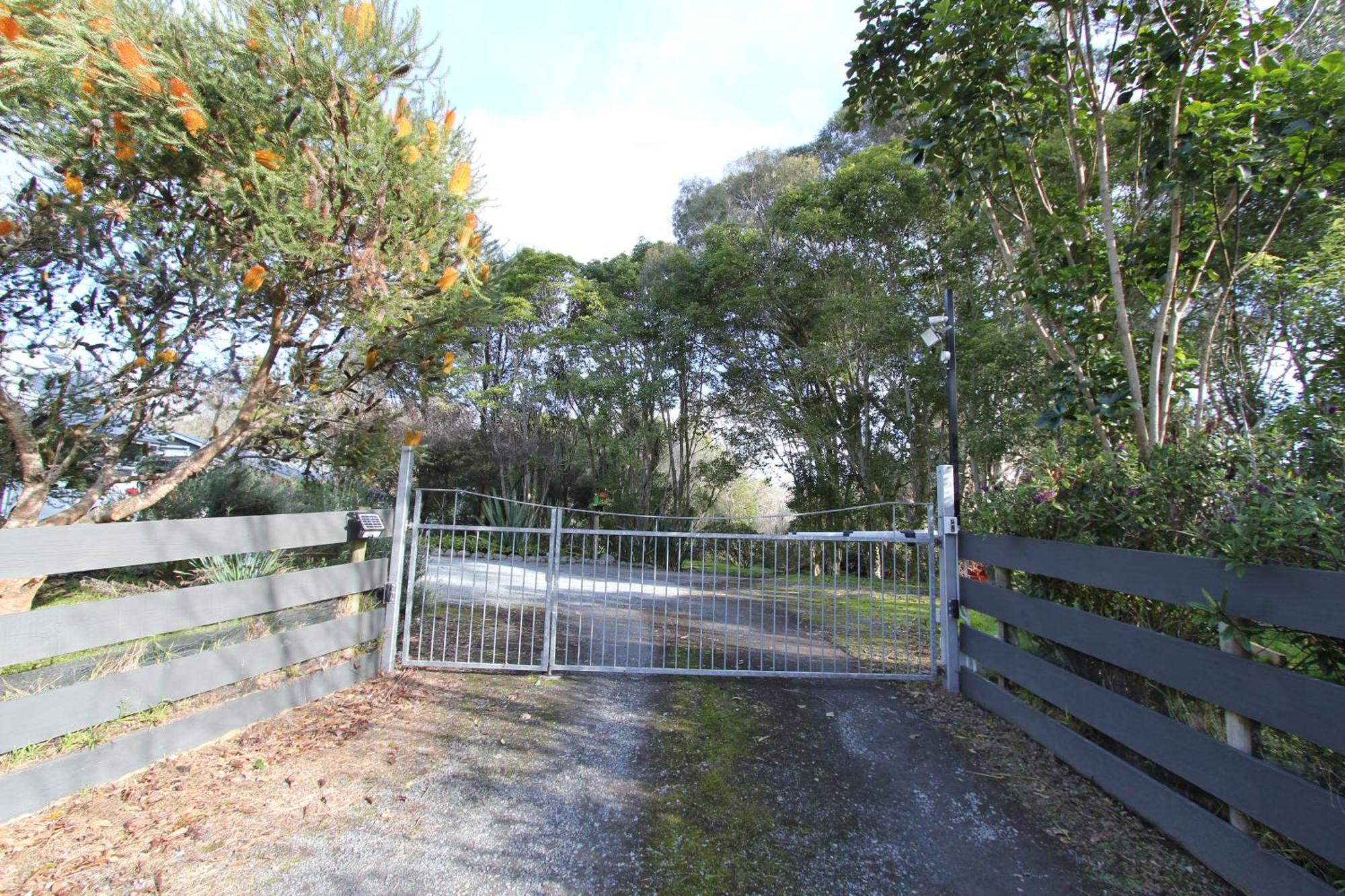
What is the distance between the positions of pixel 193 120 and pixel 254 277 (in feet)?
2.46

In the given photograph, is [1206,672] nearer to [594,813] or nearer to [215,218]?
[594,813]

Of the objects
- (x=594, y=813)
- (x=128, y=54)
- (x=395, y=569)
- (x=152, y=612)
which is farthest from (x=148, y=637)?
(x=128, y=54)

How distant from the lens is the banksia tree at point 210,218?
124 inches

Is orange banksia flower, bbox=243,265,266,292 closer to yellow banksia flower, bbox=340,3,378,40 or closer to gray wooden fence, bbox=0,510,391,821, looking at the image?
gray wooden fence, bbox=0,510,391,821

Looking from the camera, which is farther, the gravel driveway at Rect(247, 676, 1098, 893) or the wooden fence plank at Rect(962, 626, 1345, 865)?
the gravel driveway at Rect(247, 676, 1098, 893)

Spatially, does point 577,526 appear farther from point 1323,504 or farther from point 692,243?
point 1323,504

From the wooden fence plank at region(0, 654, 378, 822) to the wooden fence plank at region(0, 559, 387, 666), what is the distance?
16.7 inches

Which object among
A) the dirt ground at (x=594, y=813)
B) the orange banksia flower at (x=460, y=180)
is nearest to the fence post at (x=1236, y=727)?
the dirt ground at (x=594, y=813)

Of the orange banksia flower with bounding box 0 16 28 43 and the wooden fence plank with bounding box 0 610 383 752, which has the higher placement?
the orange banksia flower with bounding box 0 16 28 43

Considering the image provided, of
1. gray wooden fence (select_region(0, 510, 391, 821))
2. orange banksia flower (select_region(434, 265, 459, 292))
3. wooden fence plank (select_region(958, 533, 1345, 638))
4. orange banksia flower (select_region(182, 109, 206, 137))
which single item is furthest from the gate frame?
orange banksia flower (select_region(182, 109, 206, 137))

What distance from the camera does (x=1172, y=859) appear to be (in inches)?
93.0

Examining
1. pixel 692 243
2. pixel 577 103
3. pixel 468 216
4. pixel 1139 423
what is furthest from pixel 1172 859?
pixel 692 243

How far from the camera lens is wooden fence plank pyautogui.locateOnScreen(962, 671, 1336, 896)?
196 cm

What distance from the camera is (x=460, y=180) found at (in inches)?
142
